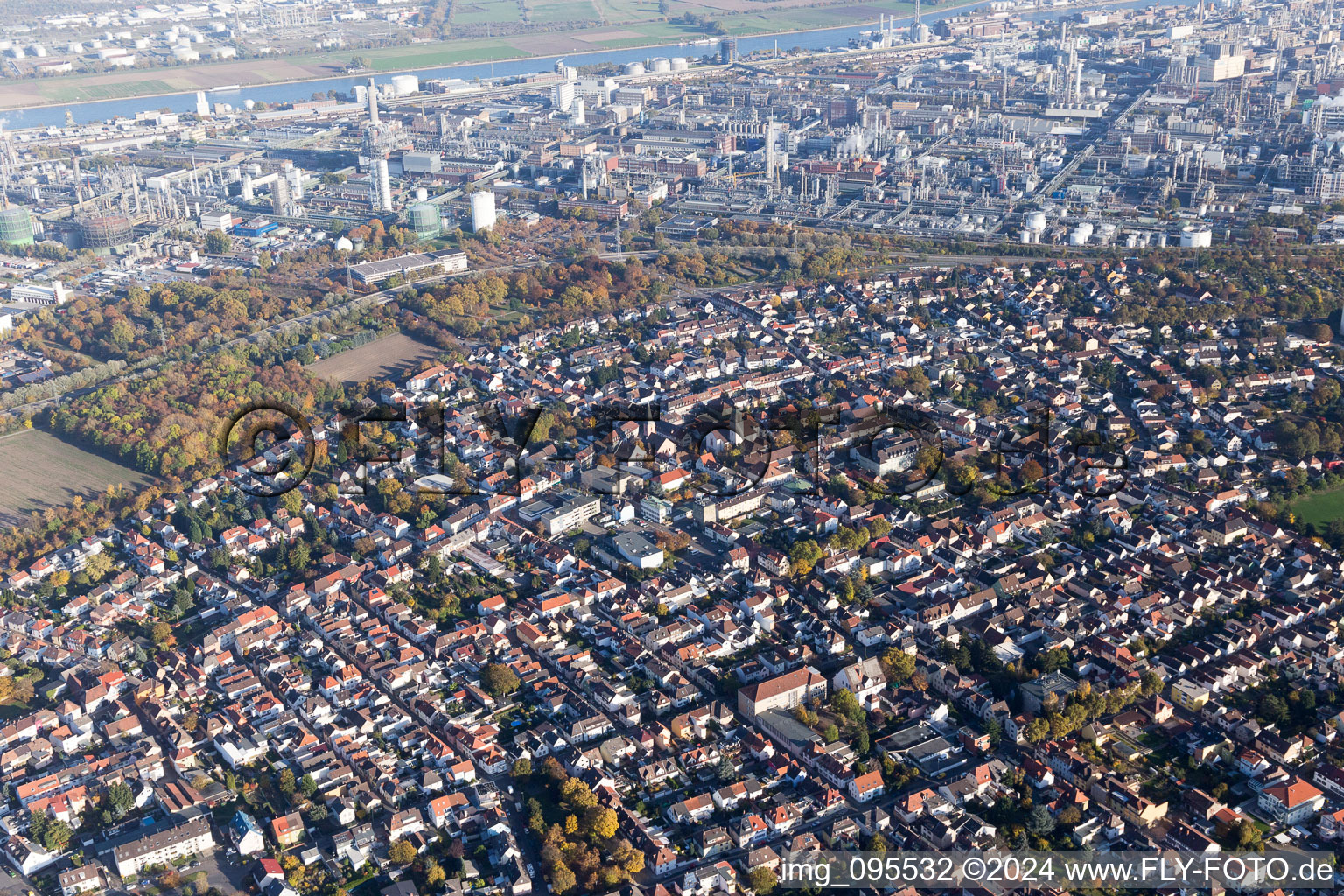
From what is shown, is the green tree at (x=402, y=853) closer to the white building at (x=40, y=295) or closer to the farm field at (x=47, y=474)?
the farm field at (x=47, y=474)

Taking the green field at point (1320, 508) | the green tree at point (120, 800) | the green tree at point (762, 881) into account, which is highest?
the green field at point (1320, 508)

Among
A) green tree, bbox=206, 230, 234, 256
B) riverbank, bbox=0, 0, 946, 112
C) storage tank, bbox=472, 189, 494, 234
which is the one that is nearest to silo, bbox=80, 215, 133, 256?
green tree, bbox=206, 230, 234, 256

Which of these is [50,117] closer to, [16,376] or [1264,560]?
[16,376]

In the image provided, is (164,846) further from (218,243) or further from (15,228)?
(15,228)

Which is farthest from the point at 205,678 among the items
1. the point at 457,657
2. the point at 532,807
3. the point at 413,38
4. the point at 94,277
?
the point at 413,38

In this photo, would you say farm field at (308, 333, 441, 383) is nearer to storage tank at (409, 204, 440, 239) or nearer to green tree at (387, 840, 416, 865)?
storage tank at (409, 204, 440, 239)

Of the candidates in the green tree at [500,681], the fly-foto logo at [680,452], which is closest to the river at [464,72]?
the fly-foto logo at [680,452]

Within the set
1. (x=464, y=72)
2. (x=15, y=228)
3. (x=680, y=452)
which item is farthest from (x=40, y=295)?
(x=464, y=72)
